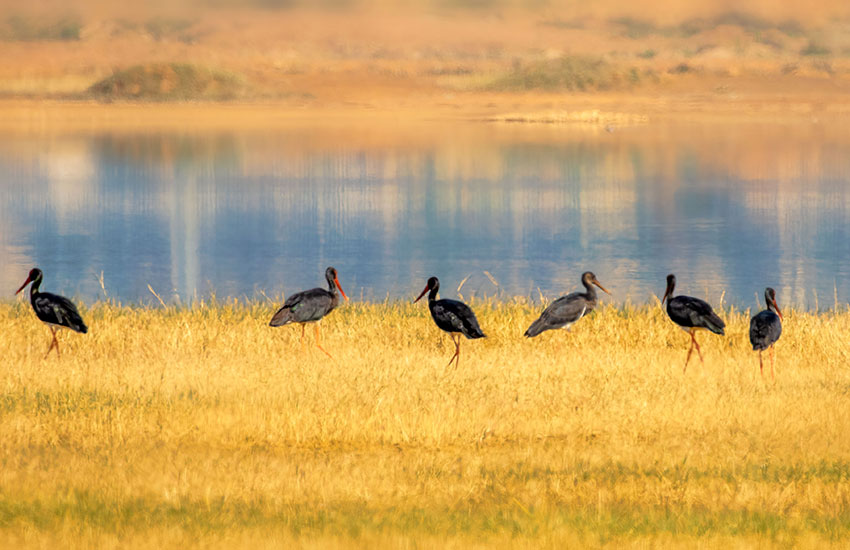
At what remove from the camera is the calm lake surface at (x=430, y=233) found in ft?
137

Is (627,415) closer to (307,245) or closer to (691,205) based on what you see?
(307,245)

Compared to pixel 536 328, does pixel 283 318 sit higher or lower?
higher

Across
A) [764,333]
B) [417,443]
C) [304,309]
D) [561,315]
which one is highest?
[304,309]

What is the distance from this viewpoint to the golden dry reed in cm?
1012

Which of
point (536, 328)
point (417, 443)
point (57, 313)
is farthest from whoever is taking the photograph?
point (536, 328)

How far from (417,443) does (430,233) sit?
46491 mm

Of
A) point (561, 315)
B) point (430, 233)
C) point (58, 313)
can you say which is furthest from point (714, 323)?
point (430, 233)

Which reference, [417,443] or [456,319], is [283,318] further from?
[417,443]

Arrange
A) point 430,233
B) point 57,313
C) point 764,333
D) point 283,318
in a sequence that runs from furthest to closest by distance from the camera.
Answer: point 430,233 → point 283,318 → point 57,313 → point 764,333

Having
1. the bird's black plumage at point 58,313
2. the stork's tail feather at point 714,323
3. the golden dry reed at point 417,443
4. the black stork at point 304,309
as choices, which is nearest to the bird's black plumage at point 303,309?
the black stork at point 304,309

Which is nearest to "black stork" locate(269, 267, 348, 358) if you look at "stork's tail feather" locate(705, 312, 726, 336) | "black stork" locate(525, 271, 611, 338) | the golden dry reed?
the golden dry reed

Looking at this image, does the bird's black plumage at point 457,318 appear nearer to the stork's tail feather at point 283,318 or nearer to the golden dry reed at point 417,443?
the golden dry reed at point 417,443

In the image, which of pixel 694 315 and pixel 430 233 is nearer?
pixel 694 315

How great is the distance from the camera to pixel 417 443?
1288cm
